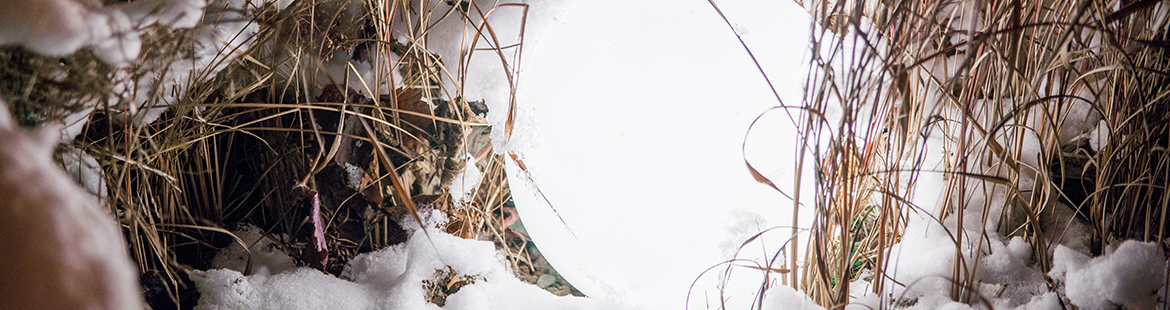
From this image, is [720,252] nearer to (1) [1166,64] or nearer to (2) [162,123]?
(1) [1166,64]

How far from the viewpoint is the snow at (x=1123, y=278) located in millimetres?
632

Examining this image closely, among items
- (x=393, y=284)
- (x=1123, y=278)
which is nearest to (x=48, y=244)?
(x=393, y=284)

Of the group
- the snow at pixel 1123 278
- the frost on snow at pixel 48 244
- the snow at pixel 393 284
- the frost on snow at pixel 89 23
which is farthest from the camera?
the snow at pixel 393 284

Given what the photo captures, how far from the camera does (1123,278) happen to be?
25.0 inches

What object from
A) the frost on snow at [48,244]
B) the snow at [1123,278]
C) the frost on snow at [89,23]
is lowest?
the snow at [1123,278]

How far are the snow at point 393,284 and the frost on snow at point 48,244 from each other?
0.41 m

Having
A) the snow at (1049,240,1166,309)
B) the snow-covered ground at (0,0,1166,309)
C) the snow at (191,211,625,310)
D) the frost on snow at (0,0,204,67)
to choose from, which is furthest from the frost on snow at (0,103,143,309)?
the snow at (1049,240,1166,309)

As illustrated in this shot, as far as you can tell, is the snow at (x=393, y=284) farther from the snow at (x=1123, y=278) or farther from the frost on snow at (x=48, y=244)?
the snow at (x=1123, y=278)

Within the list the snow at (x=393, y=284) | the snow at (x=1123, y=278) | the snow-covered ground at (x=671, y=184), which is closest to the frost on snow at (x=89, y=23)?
the snow-covered ground at (x=671, y=184)

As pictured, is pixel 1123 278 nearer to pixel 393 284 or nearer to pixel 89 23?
pixel 393 284

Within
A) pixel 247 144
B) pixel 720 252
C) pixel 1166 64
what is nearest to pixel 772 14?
pixel 720 252

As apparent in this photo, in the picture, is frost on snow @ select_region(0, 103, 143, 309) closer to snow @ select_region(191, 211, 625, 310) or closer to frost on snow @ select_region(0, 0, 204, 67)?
frost on snow @ select_region(0, 0, 204, 67)

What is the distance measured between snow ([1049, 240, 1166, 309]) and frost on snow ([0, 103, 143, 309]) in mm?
906

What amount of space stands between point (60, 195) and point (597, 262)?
60 cm
